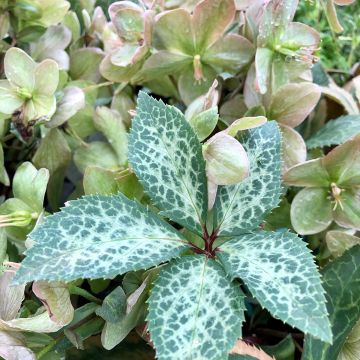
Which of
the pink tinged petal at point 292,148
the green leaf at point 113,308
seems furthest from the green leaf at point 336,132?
the green leaf at point 113,308

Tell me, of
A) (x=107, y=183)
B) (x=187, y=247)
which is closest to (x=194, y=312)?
(x=187, y=247)

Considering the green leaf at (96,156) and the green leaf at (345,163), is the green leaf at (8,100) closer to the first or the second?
the green leaf at (96,156)

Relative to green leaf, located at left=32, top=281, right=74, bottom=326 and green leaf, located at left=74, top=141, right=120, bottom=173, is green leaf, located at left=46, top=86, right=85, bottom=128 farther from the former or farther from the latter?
green leaf, located at left=32, top=281, right=74, bottom=326

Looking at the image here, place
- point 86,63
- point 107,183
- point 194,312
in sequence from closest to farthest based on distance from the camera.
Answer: point 194,312 < point 107,183 < point 86,63

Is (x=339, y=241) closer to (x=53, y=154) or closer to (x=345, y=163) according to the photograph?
(x=345, y=163)

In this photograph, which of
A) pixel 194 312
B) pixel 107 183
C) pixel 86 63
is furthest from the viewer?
pixel 86 63

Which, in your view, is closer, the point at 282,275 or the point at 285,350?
the point at 282,275

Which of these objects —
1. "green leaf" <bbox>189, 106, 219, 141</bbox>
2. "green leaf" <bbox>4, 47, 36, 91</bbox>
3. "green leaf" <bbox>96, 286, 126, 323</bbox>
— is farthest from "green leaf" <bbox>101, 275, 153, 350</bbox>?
"green leaf" <bbox>4, 47, 36, 91</bbox>

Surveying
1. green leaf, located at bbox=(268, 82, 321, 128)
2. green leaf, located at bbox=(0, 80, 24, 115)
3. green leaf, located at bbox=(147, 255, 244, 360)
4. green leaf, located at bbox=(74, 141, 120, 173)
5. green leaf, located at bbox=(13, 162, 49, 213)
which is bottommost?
green leaf, located at bbox=(74, 141, 120, 173)
